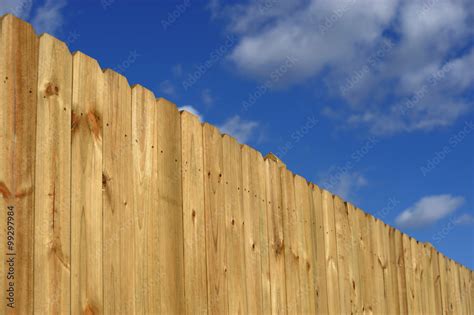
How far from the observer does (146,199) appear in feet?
9.68

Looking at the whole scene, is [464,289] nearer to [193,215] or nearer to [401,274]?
[401,274]

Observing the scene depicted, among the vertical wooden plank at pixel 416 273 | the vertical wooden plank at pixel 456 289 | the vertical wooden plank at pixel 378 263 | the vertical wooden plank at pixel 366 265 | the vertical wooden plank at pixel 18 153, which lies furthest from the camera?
the vertical wooden plank at pixel 456 289

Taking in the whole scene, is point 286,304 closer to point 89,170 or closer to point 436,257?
point 89,170

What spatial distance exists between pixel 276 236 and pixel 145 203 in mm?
1163

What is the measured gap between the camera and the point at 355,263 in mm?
4918

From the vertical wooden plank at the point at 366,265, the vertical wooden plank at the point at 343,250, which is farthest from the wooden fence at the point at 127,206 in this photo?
the vertical wooden plank at the point at 366,265

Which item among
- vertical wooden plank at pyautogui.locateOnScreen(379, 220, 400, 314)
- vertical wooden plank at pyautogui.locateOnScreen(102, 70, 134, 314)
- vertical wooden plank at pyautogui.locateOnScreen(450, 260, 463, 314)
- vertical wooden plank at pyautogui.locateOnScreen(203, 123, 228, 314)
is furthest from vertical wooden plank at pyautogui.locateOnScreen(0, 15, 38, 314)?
vertical wooden plank at pyautogui.locateOnScreen(450, 260, 463, 314)

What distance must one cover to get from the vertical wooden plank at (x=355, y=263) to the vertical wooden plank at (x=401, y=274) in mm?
824

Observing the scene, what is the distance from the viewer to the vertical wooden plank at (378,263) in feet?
17.1

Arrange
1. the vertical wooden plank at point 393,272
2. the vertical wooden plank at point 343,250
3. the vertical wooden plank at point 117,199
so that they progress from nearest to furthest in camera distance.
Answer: the vertical wooden plank at point 117,199 → the vertical wooden plank at point 343,250 → the vertical wooden plank at point 393,272

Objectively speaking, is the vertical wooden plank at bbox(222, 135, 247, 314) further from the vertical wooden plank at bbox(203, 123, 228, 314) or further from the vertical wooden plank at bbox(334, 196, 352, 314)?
the vertical wooden plank at bbox(334, 196, 352, 314)

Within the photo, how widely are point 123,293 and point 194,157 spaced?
0.78m

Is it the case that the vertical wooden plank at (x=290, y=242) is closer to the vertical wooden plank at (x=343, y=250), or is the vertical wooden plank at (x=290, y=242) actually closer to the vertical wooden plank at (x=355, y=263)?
the vertical wooden plank at (x=343, y=250)

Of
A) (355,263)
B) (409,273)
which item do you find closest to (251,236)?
(355,263)
